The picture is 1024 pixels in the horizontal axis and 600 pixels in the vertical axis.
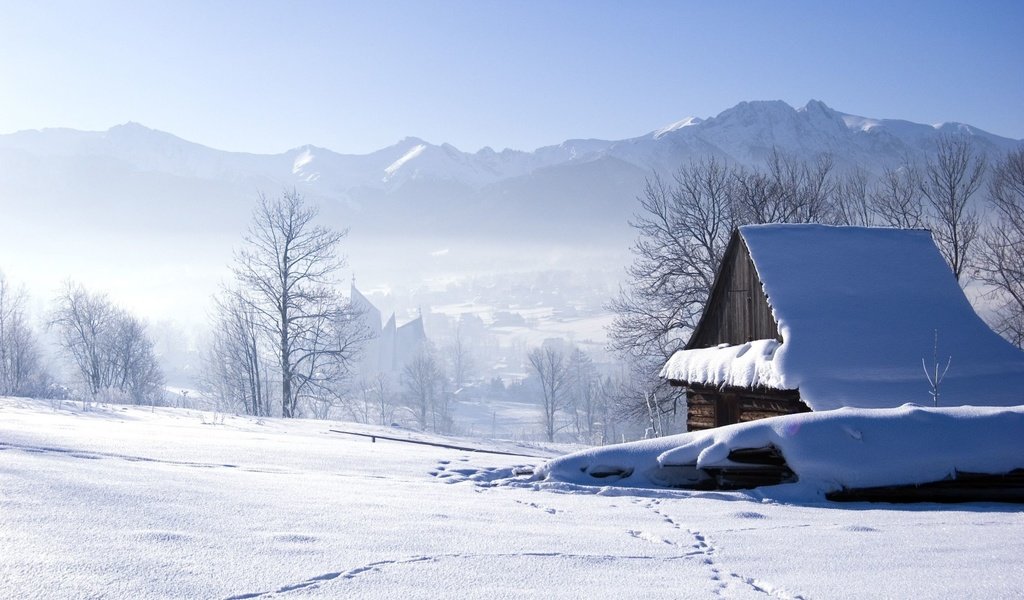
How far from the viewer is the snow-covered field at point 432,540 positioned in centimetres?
273

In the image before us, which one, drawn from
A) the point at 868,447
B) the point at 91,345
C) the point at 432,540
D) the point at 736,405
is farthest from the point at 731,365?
the point at 91,345

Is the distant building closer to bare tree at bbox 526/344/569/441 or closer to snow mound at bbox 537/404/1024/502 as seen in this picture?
bare tree at bbox 526/344/569/441

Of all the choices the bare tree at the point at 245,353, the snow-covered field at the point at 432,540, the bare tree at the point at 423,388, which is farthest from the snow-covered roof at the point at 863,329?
the bare tree at the point at 423,388

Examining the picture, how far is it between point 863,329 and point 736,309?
357 cm

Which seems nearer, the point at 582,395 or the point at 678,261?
the point at 678,261

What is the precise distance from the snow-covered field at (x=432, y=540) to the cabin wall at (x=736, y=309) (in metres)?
11.8

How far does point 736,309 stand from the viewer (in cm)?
1872

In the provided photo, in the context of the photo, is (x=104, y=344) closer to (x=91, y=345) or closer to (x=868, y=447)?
(x=91, y=345)

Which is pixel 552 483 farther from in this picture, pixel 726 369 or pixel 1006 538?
pixel 726 369

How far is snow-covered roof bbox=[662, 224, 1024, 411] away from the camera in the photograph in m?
14.6

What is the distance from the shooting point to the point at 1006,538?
4148mm

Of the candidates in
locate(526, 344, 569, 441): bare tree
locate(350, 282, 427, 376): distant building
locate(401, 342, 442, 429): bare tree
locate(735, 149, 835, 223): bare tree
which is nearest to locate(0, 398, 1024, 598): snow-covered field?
locate(735, 149, 835, 223): bare tree

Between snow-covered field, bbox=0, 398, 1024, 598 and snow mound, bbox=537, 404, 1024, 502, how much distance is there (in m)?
0.32

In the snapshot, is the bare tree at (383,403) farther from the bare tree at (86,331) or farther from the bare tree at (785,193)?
the bare tree at (785,193)
